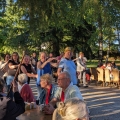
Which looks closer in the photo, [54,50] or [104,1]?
[104,1]

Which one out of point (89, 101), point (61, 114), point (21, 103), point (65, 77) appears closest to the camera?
point (61, 114)

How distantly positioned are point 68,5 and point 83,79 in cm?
634

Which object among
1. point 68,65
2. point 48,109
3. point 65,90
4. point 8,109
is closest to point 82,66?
point 68,65

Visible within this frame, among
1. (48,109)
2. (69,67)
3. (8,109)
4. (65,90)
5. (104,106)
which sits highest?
(69,67)

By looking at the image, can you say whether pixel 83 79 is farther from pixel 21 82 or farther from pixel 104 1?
pixel 21 82

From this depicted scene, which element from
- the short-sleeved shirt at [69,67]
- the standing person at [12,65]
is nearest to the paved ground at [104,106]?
the short-sleeved shirt at [69,67]

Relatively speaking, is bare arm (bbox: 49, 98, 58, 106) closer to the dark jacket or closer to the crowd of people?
the crowd of people

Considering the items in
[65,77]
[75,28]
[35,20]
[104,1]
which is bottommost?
[65,77]

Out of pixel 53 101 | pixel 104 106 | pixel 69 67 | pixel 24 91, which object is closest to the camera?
pixel 53 101

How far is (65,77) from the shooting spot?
4082mm

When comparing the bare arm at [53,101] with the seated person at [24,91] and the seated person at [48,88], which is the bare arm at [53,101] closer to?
the seated person at [48,88]

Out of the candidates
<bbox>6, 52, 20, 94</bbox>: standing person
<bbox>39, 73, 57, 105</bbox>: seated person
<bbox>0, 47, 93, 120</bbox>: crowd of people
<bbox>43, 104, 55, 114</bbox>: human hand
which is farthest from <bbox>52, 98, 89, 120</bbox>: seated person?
<bbox>6, 52, 20, 94</bbox>: standing person

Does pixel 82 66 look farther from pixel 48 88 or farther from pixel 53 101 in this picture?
pixel 53 101

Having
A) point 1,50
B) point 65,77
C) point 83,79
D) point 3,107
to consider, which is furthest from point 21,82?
point 1,50
